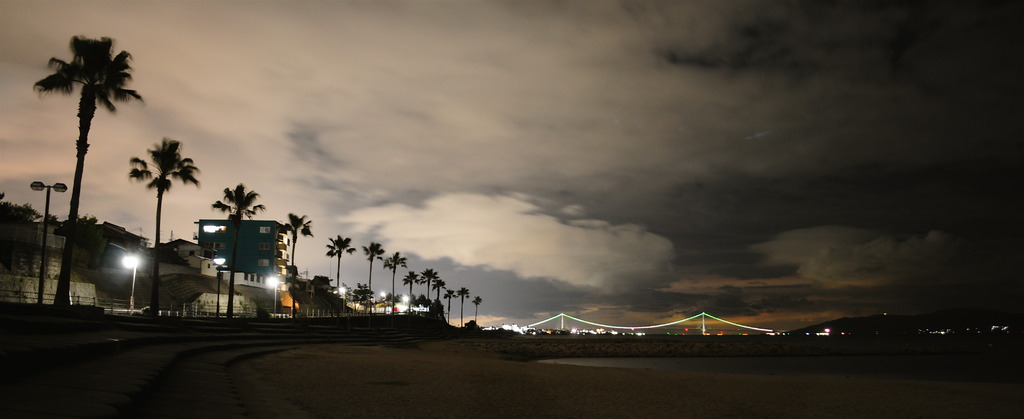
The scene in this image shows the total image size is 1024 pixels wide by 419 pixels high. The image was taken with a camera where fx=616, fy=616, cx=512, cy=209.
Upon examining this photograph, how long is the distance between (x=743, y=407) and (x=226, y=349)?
19.6 meters

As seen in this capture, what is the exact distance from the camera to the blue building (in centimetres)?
11406

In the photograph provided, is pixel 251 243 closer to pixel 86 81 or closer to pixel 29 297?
pixel 29 297

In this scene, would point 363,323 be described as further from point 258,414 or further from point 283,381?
point 258,414

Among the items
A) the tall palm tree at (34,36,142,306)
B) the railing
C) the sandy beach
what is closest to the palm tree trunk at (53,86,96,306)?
the tall palm tree at (34,36,142,306)

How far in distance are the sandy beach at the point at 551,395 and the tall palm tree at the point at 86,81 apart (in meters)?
16.6

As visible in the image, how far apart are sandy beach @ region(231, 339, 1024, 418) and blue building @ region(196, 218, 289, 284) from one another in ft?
315

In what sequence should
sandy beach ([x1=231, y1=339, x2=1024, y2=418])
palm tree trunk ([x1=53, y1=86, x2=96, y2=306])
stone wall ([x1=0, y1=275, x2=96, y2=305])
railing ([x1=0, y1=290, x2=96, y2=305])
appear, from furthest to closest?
stone wall ([x1=0, y1=275, x2=96, y2=305]), railing ([x1=0, y1=290, x2=96, y2=305]), palm tree trunk ([x1=53, y1=86, x2=96, y2=306]), sandy beach ([x1=231, y1=339, x2=1024, y2=418])

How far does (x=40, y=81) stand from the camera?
103 feet

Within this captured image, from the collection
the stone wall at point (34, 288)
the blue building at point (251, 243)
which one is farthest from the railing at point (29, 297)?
the blue building at point (251, 243)

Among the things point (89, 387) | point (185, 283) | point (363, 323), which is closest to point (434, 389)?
point (89, 387)

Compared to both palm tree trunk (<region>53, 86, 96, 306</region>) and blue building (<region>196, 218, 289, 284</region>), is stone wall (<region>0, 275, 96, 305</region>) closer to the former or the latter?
palm tree trunk (<region>53, 86, 96, 306</region>)

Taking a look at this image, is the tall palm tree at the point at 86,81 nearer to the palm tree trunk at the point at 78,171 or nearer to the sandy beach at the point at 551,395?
the palm tree trunk at the point at 78,171

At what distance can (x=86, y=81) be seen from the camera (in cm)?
3297

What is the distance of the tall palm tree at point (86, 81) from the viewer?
104 ft
